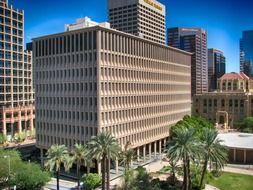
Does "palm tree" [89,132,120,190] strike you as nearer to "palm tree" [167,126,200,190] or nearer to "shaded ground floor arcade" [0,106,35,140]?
"palm tree" [167,126,200,190]

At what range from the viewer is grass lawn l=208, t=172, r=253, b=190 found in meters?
78.0

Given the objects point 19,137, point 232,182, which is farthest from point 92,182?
point 19,137

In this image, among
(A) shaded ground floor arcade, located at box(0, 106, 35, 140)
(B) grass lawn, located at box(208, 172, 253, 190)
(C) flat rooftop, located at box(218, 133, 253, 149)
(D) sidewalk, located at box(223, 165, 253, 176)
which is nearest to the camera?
(B) grass lawn, located at box(208, 172, 253, 190)

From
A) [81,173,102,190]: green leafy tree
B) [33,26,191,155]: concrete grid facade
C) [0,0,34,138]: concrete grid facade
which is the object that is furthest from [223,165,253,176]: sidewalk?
[0,0,34,138]: concrete grid facade

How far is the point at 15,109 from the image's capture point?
154 m

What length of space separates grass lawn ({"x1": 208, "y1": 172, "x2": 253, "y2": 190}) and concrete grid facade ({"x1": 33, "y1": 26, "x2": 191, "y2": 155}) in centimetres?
2933

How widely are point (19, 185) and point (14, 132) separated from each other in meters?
86.9

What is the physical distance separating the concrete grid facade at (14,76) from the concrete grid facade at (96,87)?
51.0 metres

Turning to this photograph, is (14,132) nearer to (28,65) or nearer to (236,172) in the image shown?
(28,65)

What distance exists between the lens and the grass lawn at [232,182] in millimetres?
78000

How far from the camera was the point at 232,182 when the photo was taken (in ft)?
269

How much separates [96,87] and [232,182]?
145 ft

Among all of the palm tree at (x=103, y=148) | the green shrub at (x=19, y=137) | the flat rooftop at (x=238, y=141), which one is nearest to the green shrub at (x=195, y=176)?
the palm tree at (x=103, y=148)

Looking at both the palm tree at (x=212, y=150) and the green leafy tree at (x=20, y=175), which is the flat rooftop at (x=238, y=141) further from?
the green leafy tree at (x=20, y=175)
